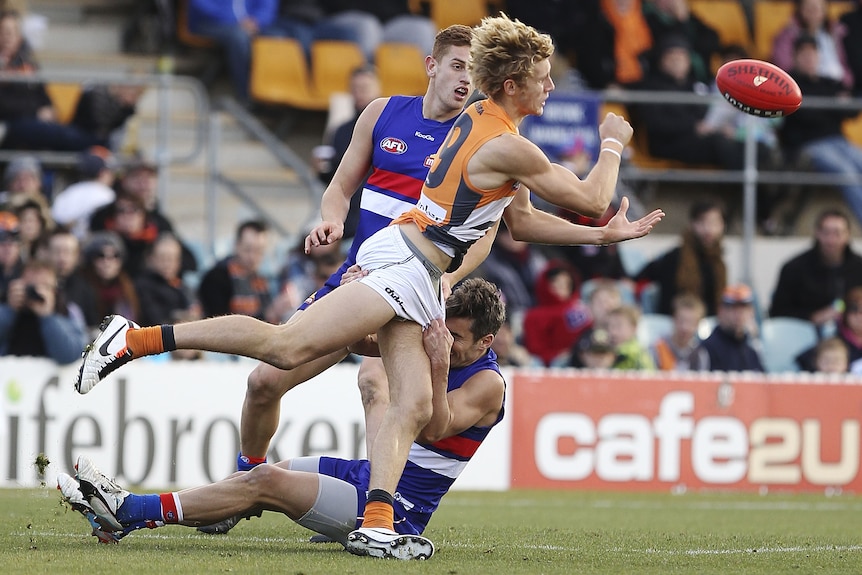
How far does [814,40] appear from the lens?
55.7ft

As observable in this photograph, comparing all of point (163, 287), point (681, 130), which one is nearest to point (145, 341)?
point (163, 287)

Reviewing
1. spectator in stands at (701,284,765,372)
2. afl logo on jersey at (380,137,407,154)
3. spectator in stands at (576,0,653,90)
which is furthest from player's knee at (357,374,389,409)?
spectator in stands at (576,0,653,90)

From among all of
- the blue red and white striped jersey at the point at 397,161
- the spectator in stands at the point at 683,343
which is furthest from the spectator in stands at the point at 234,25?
the blue red and white striped jersey at the point at 397,161

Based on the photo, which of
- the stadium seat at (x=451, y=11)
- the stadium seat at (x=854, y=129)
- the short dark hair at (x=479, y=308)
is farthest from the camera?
the stadium seat at (x=451, y=11)

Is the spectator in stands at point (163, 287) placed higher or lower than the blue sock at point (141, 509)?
higher

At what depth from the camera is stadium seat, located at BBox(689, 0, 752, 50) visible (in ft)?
59.4

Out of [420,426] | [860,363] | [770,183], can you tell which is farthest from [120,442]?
[770,183]

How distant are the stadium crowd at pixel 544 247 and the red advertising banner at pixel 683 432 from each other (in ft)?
1.63

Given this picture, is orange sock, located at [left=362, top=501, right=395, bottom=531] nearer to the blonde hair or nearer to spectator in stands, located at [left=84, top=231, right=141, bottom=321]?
the blonde hair

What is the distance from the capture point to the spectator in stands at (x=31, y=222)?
12469 millimetres

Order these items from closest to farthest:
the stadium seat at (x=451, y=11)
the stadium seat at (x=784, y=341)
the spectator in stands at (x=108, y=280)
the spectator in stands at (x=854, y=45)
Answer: the spectator in stands at (x=108, y=280)
the stadium seat at (x=784, y=341)
the stadium seat at (x=451, y=11)
the spectator in stands at (x=854, y=45)

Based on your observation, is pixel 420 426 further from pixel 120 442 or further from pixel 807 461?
pixel 807 461

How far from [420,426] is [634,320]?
257 inches

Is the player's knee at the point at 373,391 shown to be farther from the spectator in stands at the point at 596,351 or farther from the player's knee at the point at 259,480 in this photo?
the spectator in stands at the point at 596,351
